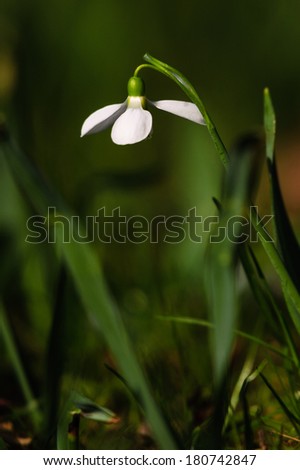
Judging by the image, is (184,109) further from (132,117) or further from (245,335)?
(245,335)

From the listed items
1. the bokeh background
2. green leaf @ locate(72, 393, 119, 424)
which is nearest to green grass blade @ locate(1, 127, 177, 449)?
green leaf @ locate(72, 393, 119, 424)

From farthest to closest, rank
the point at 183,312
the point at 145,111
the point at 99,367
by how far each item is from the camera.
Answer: the point at 183,312 < the point at 99,367 < the point at 145,111

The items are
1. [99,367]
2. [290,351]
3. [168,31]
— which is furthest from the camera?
[168,31]

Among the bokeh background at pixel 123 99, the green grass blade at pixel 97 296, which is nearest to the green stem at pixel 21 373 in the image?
the green grass blade at pixel 97 296

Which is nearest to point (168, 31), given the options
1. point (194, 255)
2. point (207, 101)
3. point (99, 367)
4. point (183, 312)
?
point (207, 101)

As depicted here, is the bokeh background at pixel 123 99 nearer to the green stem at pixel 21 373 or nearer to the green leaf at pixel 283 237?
the green stem at pixel 21 373

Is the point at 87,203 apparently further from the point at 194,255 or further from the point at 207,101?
the point at 207,101
